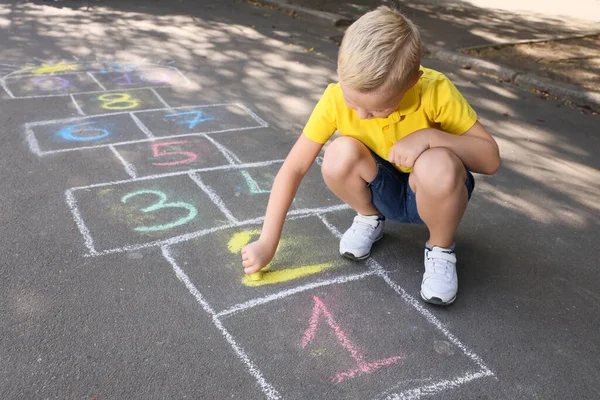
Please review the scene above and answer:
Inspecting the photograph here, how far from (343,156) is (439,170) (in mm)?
391

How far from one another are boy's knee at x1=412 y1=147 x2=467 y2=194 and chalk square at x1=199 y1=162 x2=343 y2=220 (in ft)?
3.04

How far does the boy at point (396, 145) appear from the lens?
1848mm

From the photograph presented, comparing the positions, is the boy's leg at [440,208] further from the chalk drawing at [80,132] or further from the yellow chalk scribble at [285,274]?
the chalk drawing at [80,132]

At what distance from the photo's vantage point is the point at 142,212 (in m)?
2.80

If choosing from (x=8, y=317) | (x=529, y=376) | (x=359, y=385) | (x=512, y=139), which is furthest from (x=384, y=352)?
(x=512, y=139)

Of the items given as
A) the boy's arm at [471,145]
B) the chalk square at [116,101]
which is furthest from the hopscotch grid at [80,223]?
the boy's arm at [471,145]

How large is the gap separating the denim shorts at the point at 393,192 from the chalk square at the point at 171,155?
122 cm

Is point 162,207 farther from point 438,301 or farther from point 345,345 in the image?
point 438,301

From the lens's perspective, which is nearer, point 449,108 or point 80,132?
point 449,108

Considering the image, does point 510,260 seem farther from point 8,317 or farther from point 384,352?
point 8,317

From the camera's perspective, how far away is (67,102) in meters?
4.09

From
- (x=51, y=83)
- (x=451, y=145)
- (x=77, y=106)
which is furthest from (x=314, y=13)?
(x=451, y=145)

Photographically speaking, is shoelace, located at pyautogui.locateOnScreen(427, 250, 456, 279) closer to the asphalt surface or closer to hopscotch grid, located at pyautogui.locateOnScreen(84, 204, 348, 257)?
the asphalt surface

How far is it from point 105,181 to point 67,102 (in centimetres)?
134
